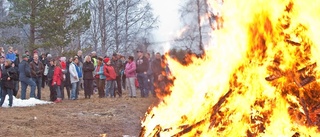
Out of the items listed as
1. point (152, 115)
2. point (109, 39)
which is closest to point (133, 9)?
point (109, 39)

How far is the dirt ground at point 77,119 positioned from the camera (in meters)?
10.6

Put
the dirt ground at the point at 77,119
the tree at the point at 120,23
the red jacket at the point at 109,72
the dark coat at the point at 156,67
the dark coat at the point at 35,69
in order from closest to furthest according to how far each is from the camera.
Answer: the dirt ground at the point at 77,119
the dark coat at the point at 35,69
the dark coat at the point at 156,67
the red jacket at the point at 109,72
the tree at the point at 120,23

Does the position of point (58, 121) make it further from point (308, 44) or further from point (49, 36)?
point (49, 36)

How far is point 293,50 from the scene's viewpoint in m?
6.13

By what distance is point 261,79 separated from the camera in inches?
240

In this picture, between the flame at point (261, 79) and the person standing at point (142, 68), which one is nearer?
the flame at point (261, 79)

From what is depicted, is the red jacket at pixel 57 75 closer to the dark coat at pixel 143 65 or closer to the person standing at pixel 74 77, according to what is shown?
the person standing at pixel 74 77

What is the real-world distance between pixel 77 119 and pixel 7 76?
138 inches

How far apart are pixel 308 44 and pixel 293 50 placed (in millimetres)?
198

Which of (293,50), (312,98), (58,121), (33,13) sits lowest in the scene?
(58,121)

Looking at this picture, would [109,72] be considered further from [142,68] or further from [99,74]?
[142,68]

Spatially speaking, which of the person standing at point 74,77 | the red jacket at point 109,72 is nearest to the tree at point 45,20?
the person standing at point 74,77

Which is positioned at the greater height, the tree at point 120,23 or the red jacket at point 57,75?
the tree at point 120,23

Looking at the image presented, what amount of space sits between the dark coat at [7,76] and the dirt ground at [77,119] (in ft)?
2.33
